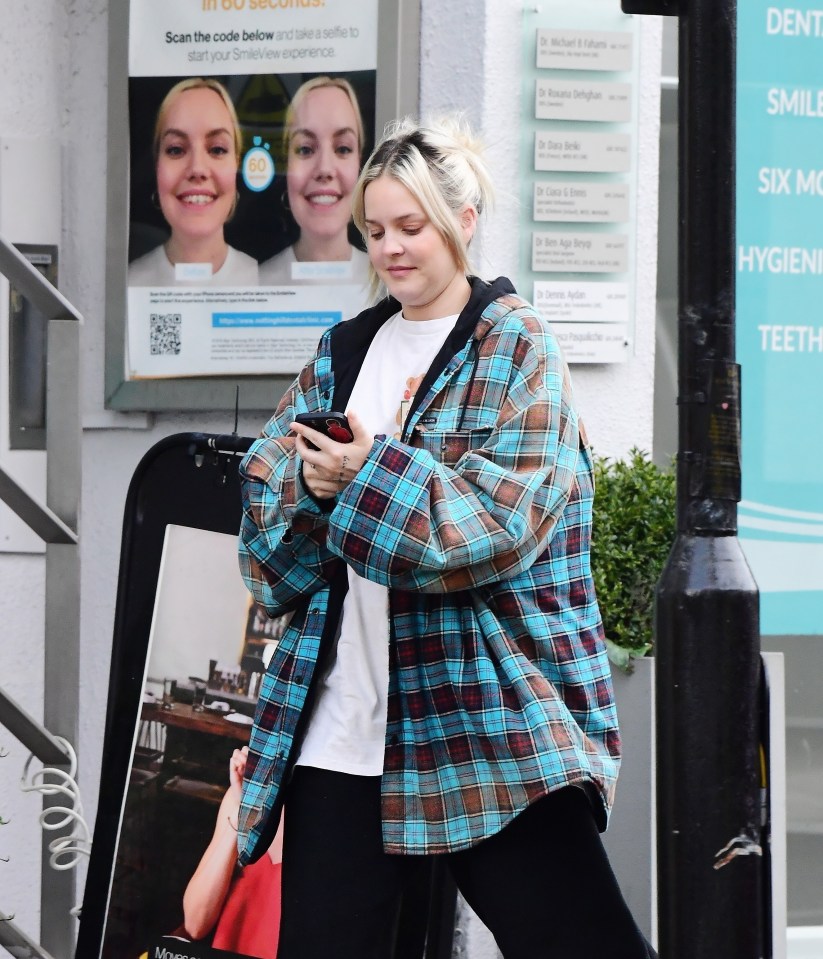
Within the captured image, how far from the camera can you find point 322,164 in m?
4.14

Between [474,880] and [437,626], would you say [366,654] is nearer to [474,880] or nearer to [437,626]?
[437,626]

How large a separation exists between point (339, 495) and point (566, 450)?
38 centimetres

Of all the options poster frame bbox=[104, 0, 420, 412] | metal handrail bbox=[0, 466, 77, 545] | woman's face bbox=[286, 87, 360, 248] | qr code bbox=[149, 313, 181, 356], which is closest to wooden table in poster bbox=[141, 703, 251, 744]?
metal handrail bbox=[0, 466, 77, 545]

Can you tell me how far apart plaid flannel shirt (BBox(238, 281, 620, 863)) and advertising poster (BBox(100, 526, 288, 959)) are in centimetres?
84

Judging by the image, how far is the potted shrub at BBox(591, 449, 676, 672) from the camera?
3572 millimetres

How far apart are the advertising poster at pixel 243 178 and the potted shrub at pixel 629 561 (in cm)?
100

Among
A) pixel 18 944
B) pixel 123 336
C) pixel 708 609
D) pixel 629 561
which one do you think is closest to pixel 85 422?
pixel 123 336

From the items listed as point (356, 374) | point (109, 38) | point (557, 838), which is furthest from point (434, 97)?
point (557, 838)

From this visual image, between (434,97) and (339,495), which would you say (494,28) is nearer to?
(434,97)

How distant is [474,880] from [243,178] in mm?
2347

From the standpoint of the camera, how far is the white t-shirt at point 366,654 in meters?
2.48

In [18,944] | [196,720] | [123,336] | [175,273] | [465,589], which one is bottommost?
[18,944]

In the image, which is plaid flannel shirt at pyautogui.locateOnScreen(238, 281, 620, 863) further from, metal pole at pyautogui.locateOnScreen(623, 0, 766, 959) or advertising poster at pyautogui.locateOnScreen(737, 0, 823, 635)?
advertising poster at pyautogui.locateOnScreen(737, 0, 823, 635)

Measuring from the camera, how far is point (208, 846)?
3.39 metres
